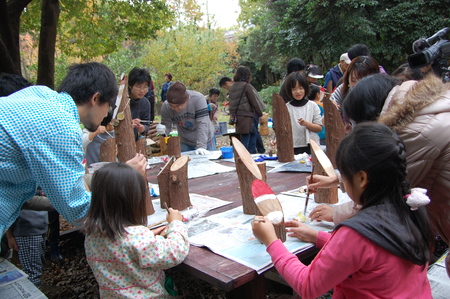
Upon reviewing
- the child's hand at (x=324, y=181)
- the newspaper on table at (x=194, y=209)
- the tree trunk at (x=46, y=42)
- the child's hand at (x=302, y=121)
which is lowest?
the newspaper on table at (x=194, y=209)

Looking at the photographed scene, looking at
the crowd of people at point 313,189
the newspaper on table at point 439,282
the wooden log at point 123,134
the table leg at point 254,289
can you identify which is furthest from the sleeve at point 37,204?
the newspaper on table at point 439,282

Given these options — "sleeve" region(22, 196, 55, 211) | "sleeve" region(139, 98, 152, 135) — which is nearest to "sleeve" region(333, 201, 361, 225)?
"sleeve" region(22, 196, 55, 211)

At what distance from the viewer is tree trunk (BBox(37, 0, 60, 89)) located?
5.79m

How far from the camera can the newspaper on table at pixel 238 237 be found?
5.05 feet

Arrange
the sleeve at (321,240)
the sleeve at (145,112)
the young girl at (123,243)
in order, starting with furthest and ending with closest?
the sleeve at (145,112)
the sleeve at (321,240)
the young girl at (123,243)

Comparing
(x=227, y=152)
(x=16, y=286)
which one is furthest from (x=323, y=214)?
(x=227, y=152)

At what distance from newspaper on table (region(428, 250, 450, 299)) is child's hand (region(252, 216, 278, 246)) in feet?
2.59

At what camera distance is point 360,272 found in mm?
1123

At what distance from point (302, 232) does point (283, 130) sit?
2.05 metres

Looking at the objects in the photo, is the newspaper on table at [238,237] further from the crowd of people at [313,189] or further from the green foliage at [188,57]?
the green foliage at [188,57]

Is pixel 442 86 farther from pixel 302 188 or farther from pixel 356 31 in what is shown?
pixel 356 31

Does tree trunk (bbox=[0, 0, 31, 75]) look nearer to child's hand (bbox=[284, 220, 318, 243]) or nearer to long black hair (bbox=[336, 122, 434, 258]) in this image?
child's hand (bbox=[284, 220, 318, 243])

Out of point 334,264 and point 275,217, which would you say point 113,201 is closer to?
point 275,217

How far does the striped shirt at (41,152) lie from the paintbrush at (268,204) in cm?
78
